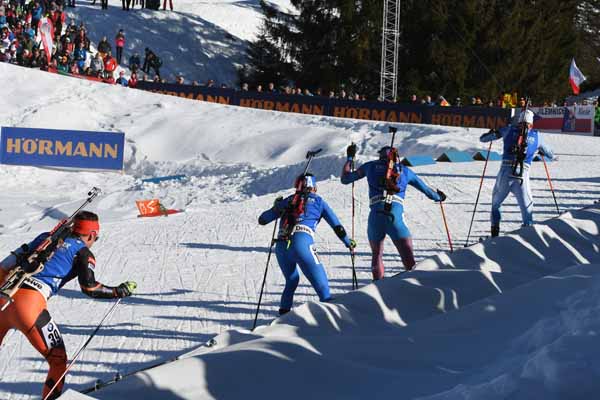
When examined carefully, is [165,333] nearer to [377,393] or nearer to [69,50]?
[377,393]

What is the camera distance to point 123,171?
2428 centimetres

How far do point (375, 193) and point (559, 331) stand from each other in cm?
465

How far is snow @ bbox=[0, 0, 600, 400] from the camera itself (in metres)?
4.98

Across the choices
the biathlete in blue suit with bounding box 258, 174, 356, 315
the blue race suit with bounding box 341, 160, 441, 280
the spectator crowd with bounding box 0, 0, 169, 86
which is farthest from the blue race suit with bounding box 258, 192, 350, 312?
the spectator crowd with bounding box 0, 0, 169, 86

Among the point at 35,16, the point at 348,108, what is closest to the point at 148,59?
the point at 35,16

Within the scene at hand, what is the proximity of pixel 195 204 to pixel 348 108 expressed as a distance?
940 centimetres

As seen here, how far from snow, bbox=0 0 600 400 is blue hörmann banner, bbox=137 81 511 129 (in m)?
2.31

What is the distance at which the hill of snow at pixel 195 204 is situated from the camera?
837 centimetres

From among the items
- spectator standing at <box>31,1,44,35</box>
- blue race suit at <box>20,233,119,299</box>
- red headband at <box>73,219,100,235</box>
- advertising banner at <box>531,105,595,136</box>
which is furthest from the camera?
spectator standing at <box>31,1,44,35</box>

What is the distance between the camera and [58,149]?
920 inches

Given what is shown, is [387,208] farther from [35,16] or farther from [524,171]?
[35,16]

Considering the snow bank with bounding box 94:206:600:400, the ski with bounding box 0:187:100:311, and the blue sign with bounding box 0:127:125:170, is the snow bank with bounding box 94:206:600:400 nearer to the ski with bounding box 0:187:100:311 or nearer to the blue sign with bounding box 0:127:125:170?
the ski with bounding box 0:187:100:311

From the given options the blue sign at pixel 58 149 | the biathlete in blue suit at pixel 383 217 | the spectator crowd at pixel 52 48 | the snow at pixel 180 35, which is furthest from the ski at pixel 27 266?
the snow at pixel 180 35

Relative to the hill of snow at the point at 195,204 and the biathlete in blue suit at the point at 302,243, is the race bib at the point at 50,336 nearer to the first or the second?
the hill of snow at the point at 195,204
